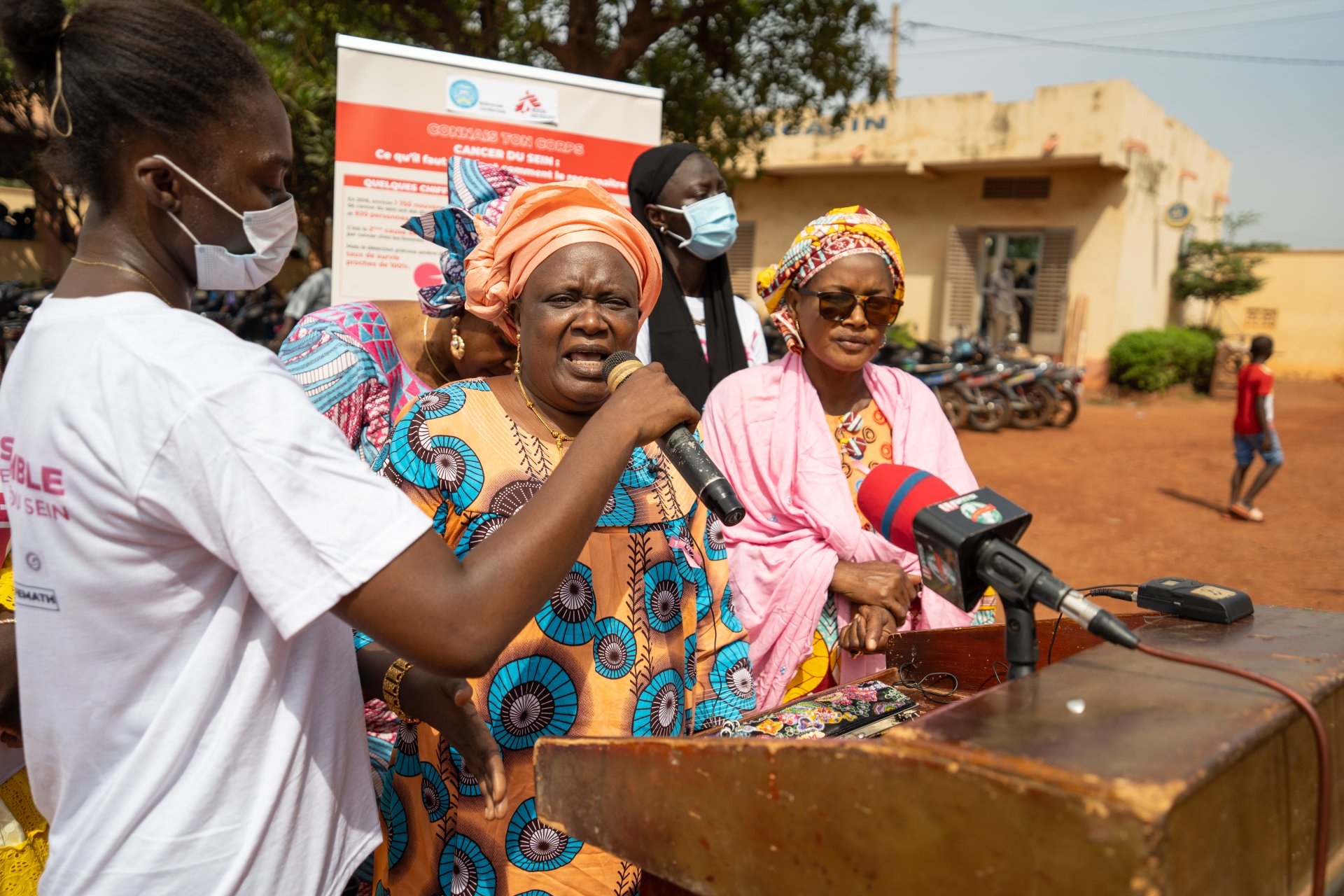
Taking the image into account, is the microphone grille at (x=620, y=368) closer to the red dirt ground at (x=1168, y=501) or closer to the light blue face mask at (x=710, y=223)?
the light blue face mask at (x=710, y=223)

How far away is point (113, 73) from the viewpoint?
1046mm

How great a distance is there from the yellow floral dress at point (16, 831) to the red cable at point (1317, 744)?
6.21 feet

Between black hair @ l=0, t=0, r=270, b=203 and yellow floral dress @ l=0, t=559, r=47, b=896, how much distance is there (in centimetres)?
99

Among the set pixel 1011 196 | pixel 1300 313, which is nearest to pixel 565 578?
pixel 1011 196

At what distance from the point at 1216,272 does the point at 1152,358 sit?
4.41 meters

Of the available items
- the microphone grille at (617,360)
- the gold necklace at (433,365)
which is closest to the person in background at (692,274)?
the gold necklace at (433,365)

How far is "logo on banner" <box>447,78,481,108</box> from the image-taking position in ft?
13.1

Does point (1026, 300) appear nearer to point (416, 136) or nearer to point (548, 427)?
point (416, 136)

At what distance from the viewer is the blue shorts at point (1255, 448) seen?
8297mm

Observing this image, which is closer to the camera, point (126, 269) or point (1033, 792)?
point (1033, 792)

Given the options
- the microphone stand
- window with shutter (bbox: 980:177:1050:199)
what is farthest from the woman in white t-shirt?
window with shutter (bbox: 980:177:1050:199)

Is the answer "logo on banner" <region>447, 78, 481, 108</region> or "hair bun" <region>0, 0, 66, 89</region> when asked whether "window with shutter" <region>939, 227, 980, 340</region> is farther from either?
"hair bun" <region>0, 0, 66, 89</region>

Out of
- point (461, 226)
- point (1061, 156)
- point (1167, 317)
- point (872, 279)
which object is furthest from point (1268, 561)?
point (1167, 317)

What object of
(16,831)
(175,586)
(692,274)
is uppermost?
(692,274)
